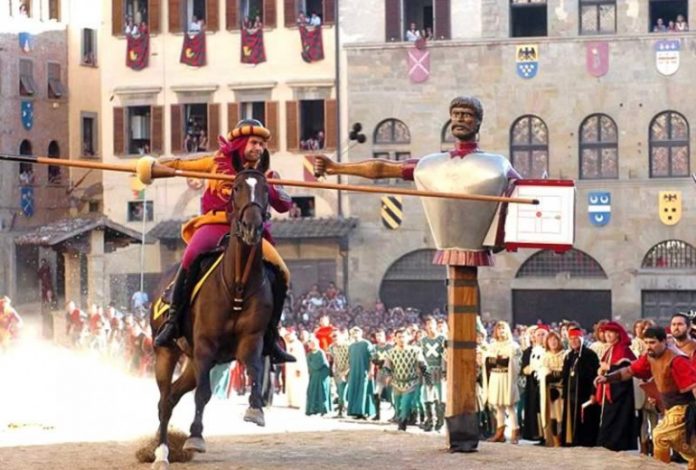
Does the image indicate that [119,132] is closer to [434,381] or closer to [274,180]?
[434,381]

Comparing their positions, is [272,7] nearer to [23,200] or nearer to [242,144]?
[23,200]

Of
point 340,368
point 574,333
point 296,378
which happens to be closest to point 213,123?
point 296,378

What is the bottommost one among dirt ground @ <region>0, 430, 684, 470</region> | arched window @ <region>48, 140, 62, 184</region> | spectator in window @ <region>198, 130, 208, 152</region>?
dirt ground @ <region>0, 430, 684, 470</region>

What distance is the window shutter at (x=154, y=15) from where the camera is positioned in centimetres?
5809

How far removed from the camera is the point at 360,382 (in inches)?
1293

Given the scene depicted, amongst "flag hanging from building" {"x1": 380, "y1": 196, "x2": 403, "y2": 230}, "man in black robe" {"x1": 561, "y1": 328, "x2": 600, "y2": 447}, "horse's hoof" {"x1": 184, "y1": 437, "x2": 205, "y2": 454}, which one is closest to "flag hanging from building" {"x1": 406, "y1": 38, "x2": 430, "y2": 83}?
"flag hanging from building" {"x1": 380, "y1": 196, "x2": 403, "y2": 230}

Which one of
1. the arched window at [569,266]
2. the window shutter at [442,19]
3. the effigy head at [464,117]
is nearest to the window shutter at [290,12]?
the window shutter at [442,19]

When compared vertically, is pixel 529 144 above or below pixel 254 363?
above

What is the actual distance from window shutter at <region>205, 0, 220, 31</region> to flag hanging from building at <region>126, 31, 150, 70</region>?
5.76 feet

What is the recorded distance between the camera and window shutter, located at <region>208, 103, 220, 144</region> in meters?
57.0

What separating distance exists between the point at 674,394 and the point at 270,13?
3944cm

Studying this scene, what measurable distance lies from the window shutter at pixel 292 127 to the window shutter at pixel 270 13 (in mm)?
2234

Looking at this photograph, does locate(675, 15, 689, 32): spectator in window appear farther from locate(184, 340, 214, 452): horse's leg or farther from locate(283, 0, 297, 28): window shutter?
locate(184, 340, 214, 452): horse's leg

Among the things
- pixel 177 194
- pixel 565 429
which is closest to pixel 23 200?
pixel 177 194
